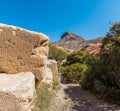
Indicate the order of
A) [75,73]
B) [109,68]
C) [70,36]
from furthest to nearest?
1. [70,36]
2. [75,73]
3. [109,68]

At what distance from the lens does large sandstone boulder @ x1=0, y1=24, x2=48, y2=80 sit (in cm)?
439

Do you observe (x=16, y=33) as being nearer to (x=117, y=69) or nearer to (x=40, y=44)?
(x=40, y=44)

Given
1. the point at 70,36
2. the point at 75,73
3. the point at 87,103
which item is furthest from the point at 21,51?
the point at 70,36

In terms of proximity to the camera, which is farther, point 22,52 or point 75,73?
point 75,73

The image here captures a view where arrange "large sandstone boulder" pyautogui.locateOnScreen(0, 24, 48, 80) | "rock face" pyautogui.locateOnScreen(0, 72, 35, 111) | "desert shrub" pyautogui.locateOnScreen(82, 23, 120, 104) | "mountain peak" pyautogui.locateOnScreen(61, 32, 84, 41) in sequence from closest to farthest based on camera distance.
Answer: "rock face" pyautogui.locateOnScreen(0, 72, 35, 111), "large sandstone boulder" pyautogui.locateOnScreen(0, 24, 48, 80), "desert shrub" pyautogui.locateOnScreen(82, 23, 120, 104), "mountain peak" pyautogui.locateOnScreen(61, 32, 84, 41)

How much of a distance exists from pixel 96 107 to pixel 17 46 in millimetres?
6095

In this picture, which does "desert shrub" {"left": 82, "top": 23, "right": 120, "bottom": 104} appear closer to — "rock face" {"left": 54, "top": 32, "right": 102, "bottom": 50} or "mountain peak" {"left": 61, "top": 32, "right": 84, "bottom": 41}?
"rock face" {"left": 54, "top": 32, "right": 102, "bottom": 50}

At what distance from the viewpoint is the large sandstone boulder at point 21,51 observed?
14.4 feet

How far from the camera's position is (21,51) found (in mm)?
4434

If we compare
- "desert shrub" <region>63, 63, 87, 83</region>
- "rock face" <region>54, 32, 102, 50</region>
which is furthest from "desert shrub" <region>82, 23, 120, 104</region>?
"rock face" <region>54, 32, 102, 50</region>

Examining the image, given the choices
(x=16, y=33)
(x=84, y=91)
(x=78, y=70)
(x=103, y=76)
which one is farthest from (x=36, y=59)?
(x=78, y=70)

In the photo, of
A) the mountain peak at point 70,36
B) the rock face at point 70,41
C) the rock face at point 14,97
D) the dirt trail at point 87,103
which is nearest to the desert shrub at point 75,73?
the dirt trail at point 87,103

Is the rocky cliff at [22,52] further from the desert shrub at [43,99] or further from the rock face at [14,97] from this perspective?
the rock face at [14,97]

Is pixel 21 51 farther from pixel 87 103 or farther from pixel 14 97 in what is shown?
pixel 87 103
